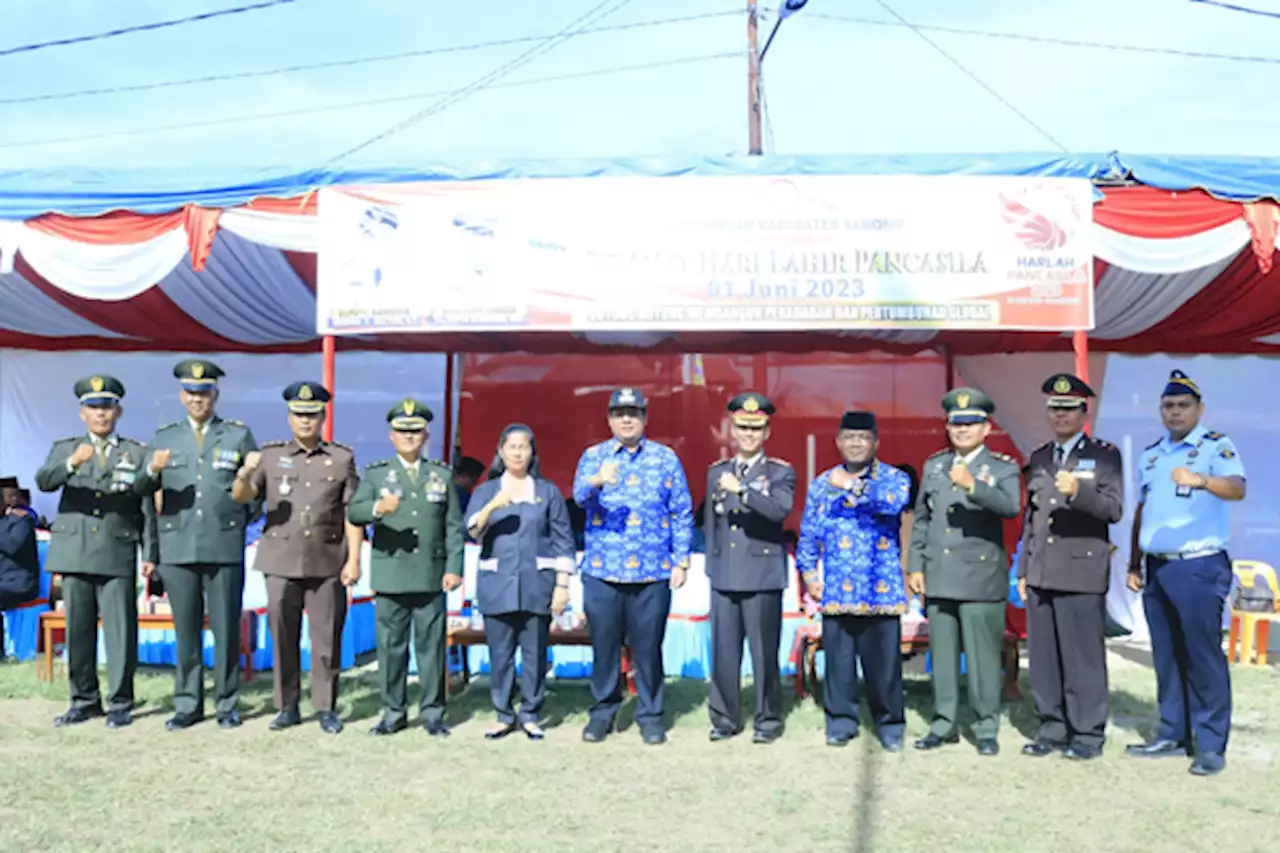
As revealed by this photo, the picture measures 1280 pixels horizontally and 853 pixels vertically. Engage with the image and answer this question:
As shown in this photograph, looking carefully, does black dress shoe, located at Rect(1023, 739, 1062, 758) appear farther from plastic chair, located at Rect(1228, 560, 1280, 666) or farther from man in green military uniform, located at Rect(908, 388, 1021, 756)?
plastic chair, located at Rect(1228, 560, 1280, 666)

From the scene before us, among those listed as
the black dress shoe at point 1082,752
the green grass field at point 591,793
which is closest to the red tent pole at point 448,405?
the green grass field at point 591,793

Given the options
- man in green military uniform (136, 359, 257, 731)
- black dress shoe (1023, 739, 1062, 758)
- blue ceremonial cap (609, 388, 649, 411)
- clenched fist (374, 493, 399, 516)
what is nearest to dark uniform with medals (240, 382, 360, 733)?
man in green military uniform (136, 359, 257, 731)

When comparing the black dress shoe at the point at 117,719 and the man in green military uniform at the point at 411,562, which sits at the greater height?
the man in green military uniform at the point at 411,562

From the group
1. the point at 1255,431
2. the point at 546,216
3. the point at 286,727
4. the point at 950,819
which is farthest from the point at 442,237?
the point at 1255,431

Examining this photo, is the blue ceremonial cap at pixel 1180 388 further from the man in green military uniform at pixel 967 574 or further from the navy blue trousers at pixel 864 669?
the navy blue trousers at pixel 864 669

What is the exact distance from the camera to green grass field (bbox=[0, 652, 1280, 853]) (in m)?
3.57

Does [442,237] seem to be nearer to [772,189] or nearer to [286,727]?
[772,189]

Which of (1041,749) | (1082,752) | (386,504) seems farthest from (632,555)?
(1082,752)

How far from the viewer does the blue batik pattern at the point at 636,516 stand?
4.77 metres

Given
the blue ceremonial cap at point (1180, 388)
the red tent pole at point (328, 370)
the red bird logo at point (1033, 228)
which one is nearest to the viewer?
the blue ceremonial cap at point (1180, 388)

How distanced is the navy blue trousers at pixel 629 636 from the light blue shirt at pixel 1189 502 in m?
2.10

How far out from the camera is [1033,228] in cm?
538

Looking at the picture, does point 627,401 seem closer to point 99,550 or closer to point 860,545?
point 860,545

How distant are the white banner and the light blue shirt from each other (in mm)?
998
